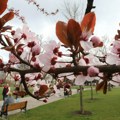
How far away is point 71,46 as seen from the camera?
1.00 meters

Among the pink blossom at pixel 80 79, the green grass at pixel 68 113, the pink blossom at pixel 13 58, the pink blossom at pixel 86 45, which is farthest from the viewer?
the green grass at pixel 68 113

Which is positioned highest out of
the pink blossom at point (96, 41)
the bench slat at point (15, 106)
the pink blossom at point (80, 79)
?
the pink blossom at point (96, 41)

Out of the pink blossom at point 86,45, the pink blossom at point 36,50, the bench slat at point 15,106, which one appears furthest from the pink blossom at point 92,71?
the bench slat at point 15,106

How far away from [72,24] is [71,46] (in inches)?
3.3

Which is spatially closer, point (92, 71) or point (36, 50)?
point (92, 71)

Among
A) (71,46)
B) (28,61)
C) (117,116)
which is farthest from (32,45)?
(117,116)

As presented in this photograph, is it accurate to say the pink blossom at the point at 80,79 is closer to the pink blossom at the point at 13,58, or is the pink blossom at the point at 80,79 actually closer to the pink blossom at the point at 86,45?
the pink blossom at the point at 86,45

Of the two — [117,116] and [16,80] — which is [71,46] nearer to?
[16,80]

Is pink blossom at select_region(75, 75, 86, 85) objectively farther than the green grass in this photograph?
No

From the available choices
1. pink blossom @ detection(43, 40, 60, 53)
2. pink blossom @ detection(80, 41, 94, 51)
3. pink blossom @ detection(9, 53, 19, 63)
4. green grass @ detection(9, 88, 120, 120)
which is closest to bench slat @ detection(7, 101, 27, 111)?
green grass @ detection(9, 88, 120, 120)

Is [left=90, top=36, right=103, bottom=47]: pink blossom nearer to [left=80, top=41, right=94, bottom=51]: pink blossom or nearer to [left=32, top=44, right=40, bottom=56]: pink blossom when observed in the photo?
[left=80, top=41, right=94, bottom=51]: pink blossom

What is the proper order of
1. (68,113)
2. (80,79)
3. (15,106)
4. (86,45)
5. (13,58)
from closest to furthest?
(86,45)
(80,79)
(13,58)
(15,106)
(68,113)

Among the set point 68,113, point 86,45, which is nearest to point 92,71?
point 86,45

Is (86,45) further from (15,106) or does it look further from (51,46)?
(15,106)
